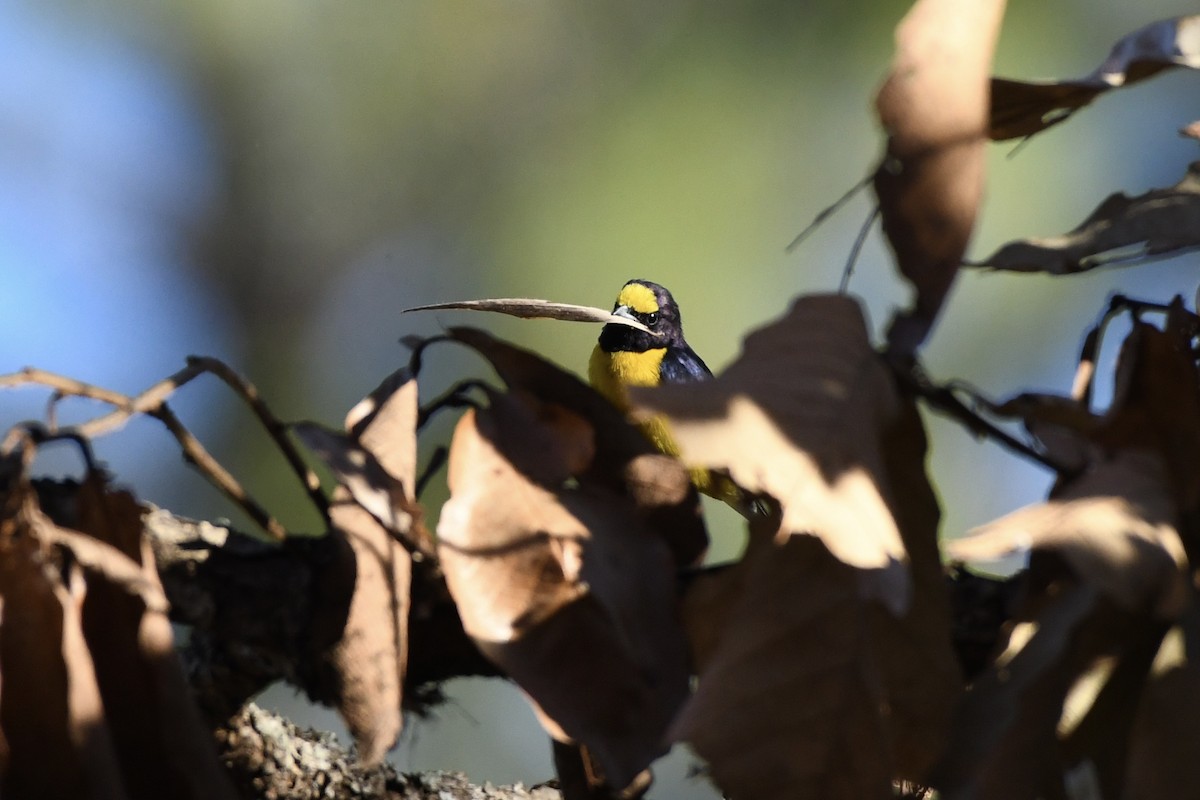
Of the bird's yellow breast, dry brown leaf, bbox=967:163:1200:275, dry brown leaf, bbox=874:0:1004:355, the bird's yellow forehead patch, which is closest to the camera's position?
dry brown leaf, bbox=874:0:1004:355

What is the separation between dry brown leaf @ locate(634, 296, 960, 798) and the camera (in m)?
0.64

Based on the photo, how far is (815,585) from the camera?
698 mm

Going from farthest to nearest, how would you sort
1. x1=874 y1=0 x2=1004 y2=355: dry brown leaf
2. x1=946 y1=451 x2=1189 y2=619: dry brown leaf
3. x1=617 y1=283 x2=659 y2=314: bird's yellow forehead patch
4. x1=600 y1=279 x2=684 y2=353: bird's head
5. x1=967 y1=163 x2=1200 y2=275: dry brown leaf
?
x1=617 y1=283 x2=659 y2=314: bird's yellow forehead patch, x1=600 y1=279 x2=684 y2=353: bird's head, x1=967 y1=163 x2=1200 y2=275: dry brown leaf, x1=874 y1=0 x2=1004 y2=355: dry brown leaf, x1=946 y1=451 x2=1189 y2=619: dry brown leaf

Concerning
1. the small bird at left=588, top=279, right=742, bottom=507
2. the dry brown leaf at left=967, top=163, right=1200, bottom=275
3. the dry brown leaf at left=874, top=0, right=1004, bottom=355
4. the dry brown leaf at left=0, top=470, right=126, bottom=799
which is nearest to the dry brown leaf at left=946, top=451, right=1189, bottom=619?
the dry brown leaf at left=874, top=0, right=1004, bottom=355

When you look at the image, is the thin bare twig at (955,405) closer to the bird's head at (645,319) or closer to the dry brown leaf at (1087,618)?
the dry brown leaf at (1087,618)

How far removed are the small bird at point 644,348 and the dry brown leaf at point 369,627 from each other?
338cm

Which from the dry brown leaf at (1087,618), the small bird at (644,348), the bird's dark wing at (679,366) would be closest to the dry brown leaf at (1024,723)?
the dry brown leaf at (1087,618)

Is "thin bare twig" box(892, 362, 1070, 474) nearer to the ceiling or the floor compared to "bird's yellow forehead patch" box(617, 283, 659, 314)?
nearer to the ceiling

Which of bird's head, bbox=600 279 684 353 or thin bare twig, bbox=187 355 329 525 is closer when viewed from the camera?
thin bare twig, bbox=187 355 329 525

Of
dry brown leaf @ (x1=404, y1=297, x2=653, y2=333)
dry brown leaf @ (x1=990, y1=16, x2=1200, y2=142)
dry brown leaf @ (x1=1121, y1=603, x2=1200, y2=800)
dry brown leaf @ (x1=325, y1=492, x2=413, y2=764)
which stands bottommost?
dry brown leaf @ (x1=1121, y1=603, x2=1200, y2=800)

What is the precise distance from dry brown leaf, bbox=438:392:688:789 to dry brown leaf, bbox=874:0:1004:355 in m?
0.21

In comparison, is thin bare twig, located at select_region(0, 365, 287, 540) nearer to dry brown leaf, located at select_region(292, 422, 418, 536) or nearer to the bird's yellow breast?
dry brown leaf, located at select_region(292, 422, 418, 536)

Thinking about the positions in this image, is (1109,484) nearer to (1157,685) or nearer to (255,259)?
(1157,685)

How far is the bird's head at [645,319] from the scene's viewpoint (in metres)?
4.63
